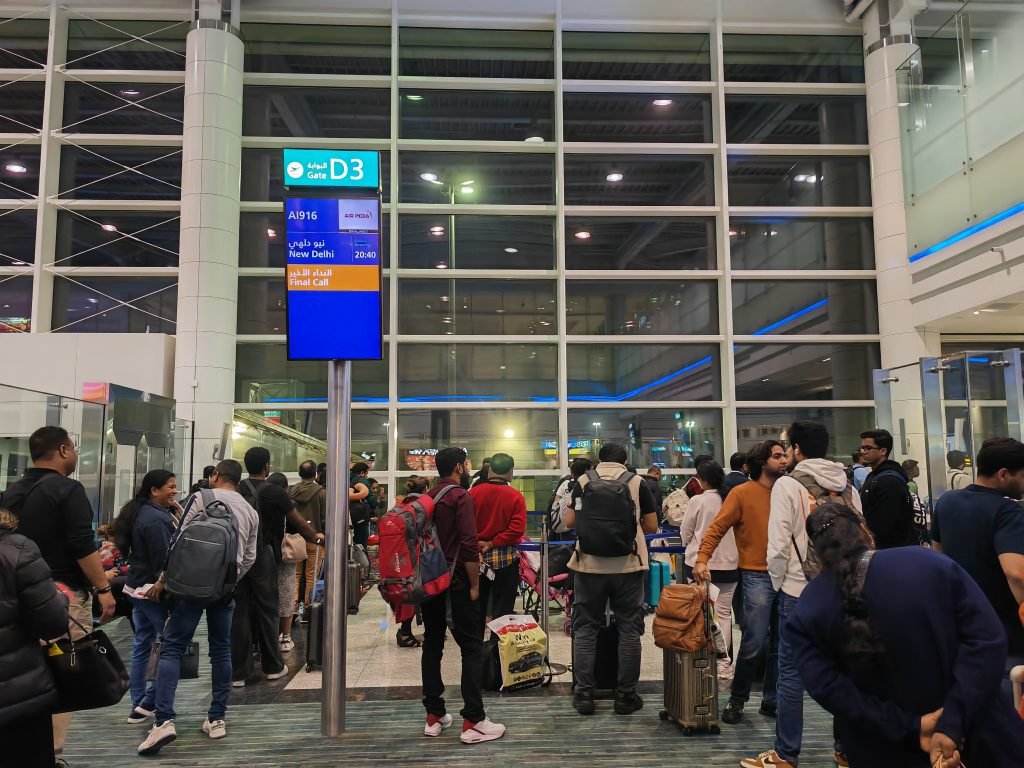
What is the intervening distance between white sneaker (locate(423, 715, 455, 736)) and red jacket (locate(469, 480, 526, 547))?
132 cm

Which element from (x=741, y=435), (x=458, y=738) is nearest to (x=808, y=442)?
(x=458, y=738)

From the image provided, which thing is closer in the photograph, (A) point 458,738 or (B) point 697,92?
(A) point 458,738

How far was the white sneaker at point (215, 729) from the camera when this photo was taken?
14.5 feet

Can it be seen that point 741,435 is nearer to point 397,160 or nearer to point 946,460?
point 946,460

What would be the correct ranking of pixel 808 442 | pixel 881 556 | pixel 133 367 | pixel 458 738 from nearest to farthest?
pixel 881 556, pixel 808 442, pixel 458 738, pixel 133 367

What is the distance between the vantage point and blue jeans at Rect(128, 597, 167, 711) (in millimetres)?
4594

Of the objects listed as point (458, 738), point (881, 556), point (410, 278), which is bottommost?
point (458, 738)

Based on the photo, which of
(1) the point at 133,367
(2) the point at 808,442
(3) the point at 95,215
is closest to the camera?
(2) the point at 808,442

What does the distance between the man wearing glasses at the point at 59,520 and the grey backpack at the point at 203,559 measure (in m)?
0.37

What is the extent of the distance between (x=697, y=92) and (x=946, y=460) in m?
8.94

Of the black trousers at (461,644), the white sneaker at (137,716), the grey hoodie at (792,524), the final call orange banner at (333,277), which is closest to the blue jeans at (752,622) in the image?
the grey hoodie at (792,524)

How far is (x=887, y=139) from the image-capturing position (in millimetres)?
12930

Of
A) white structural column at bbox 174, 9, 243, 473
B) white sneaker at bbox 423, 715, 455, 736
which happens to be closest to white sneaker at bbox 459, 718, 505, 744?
white sneaker at bbox 423, 715, 455, 736

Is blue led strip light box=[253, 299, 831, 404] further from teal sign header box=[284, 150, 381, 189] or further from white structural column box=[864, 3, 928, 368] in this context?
teal sign header box=[284, 150, 381, 189]
